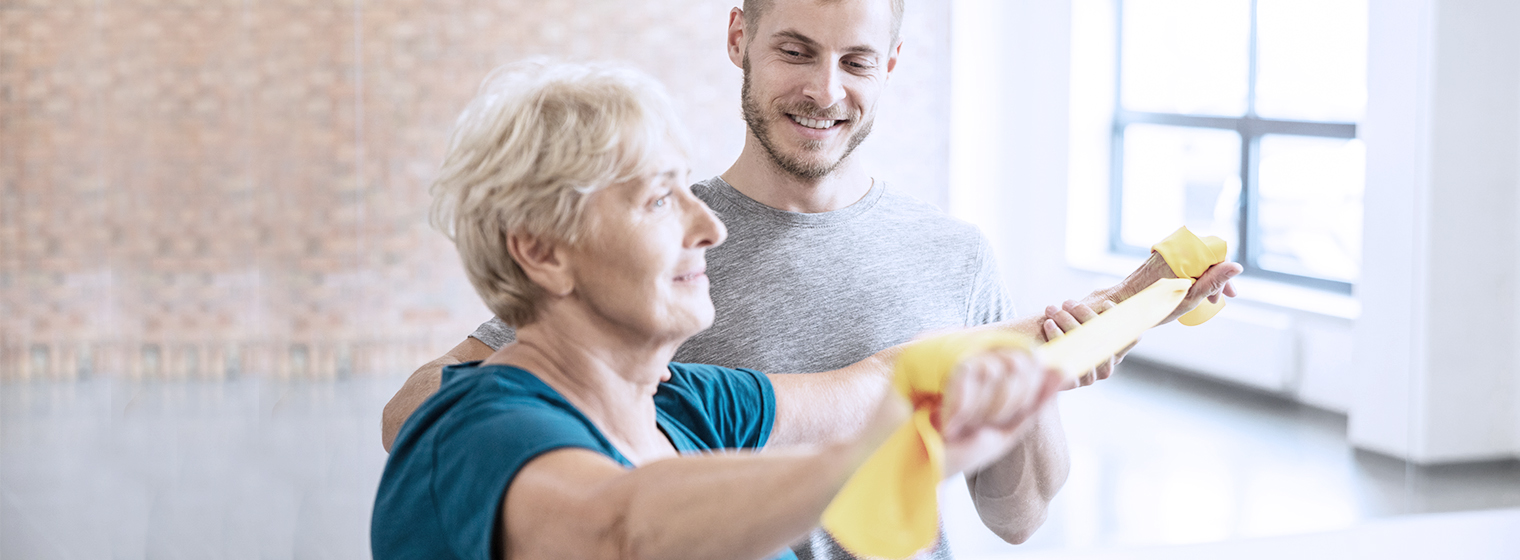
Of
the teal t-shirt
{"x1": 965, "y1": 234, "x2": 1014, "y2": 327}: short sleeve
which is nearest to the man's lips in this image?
{"x1": 965, "y1": 234, "x2": 1014, "y2": 327}: short sleeve

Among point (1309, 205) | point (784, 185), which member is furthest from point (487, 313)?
point (1309, 205)

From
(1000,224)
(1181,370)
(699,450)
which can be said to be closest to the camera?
(699,450)

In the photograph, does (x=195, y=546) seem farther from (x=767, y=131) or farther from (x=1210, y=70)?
(x=1210, y=70)

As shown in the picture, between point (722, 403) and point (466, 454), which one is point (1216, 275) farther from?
point (466, 454)

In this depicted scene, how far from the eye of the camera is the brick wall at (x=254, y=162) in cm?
334

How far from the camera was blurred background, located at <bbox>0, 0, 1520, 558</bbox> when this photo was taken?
3377mm

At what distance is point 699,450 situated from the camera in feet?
4.29

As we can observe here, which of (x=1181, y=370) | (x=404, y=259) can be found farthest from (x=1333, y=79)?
(x=404, y=259)

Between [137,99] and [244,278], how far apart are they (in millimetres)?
563

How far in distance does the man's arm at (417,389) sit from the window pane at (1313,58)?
3.78m

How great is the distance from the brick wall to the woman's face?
233cm

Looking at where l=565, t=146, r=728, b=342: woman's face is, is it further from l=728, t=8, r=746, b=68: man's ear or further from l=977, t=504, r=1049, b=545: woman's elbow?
l=977, t=504, r=1049, b=545: woman's elbow

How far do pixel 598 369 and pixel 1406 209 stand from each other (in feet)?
12.7

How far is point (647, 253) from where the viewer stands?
1.10 meters
